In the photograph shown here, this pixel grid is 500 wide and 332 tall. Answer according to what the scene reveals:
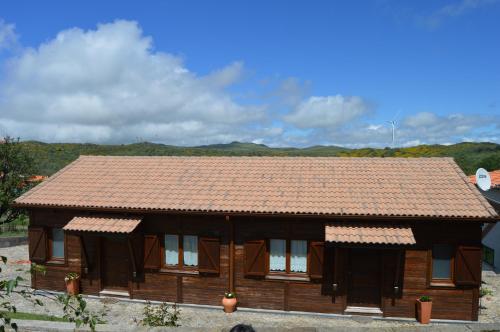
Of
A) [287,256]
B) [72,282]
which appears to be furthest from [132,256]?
[287,256]

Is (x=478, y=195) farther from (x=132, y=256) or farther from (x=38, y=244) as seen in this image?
(x=38, y=244)

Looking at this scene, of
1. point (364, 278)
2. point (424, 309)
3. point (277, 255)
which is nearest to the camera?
point (424, 309)

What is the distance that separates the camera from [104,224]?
482 inches

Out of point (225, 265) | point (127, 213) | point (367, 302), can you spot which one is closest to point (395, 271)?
point (367, 302)

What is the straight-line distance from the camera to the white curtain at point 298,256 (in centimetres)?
1173

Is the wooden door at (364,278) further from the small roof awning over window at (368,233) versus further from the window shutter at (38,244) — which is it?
the window shutter at (38,244)

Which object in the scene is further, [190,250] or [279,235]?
[190,250]

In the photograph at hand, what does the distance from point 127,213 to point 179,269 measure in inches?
93.8

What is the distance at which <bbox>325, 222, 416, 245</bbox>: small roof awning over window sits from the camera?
1056 cm

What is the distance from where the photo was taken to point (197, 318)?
37.3 feet

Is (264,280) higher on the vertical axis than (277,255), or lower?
lower

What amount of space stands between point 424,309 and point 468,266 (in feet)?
5.54

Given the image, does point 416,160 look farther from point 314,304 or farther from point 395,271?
point 314,304

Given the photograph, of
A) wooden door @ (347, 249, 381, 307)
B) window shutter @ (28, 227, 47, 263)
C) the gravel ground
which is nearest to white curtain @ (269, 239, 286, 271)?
the gravel ground
